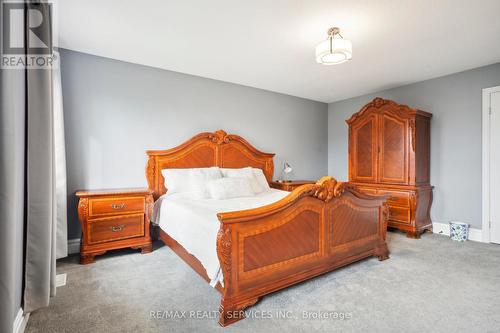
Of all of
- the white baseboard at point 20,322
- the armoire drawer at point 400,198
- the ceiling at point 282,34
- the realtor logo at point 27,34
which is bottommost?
the white baseboard at point 20,322

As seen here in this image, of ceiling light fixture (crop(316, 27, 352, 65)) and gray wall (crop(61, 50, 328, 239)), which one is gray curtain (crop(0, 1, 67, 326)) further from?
ceiling light fixture (crop(316, 27, 352, 65))

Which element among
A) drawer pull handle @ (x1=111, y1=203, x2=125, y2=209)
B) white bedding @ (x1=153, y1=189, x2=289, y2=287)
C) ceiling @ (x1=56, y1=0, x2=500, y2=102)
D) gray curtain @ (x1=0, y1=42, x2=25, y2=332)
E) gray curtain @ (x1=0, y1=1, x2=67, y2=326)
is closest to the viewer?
gray curtain @ (x1=0, y1=42, x2=25, y2=332)

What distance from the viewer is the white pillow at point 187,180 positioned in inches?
130

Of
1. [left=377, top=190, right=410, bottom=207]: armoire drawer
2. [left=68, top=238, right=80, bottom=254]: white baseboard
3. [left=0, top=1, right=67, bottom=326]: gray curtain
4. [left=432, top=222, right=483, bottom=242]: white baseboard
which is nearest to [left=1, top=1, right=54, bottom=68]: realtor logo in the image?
[left=0, top=1, right=67, bottom=326]: gray curtain

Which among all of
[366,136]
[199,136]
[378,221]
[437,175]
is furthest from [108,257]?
[437,175]

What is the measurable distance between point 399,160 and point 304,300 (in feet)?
9.27

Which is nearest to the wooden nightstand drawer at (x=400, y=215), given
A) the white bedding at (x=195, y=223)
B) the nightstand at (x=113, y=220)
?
the white bedding at (x=195, y=223)

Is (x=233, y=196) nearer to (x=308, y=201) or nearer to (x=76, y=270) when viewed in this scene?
(x=308, y=201)

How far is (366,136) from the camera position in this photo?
14.2 ft

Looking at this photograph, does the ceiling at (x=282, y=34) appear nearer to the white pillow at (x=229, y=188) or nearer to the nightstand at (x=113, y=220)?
the white pillow at (x=229, y=188)

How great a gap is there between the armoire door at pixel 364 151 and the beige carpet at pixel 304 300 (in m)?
1.72

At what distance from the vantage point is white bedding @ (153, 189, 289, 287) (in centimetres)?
189

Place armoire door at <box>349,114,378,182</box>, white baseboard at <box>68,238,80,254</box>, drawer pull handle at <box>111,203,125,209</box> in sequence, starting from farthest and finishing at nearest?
armoire door at <box>349,114,378,182</box> < white baseboard at <box>68,238,80,254</box> < drawer pull handle at <box>111,203,125,209</box>

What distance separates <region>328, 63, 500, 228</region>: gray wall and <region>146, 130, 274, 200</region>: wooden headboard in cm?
255
